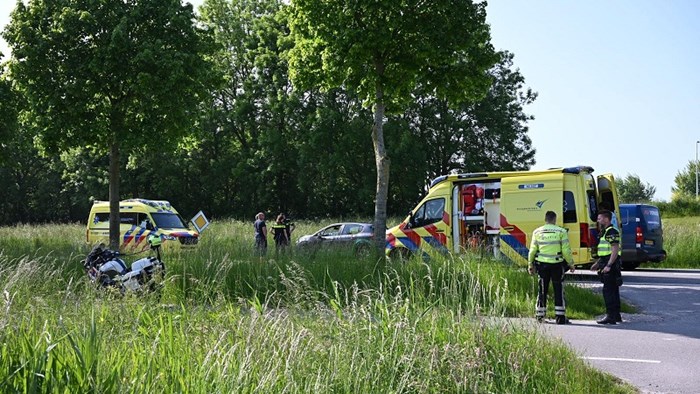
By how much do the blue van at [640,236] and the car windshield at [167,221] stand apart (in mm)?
14743

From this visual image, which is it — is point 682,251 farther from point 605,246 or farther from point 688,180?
point 688,180

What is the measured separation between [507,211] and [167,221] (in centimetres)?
1370

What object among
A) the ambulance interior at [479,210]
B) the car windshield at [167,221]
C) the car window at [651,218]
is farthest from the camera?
the car windshield at [167,221]

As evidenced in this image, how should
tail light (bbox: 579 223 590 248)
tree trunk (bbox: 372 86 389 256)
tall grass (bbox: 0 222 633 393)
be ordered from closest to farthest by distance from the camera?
tall grass (bbox: 0 222 633 393), tail light (bbox: 579 223 590 248), tree trunk (bbox: 372 86 389 256)

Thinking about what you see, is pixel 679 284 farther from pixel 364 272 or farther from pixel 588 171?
pixel 364 272

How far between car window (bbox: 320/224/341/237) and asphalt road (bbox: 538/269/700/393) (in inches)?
485

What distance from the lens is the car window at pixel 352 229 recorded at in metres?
25.8

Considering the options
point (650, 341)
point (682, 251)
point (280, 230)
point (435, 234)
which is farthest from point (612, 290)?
point (682, 251)

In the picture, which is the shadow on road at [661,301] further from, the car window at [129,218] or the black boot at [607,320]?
the car window at [129,218]

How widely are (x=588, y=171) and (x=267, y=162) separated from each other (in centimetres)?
3824

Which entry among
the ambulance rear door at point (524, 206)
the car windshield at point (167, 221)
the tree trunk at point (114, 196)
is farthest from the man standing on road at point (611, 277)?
the car windshield at point (167, 221)

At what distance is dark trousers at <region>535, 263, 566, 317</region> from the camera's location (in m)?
11.2

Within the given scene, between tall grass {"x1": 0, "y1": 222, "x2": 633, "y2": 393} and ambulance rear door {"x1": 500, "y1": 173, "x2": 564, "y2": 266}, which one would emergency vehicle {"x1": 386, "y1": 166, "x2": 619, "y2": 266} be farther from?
tall grass {"x1": 0, "y1": 222, "x2": 633, "y2": 393}

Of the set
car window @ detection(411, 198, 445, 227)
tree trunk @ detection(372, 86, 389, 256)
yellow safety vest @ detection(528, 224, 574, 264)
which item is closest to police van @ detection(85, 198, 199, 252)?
car window @ detection(411, 198, 445, 227)
